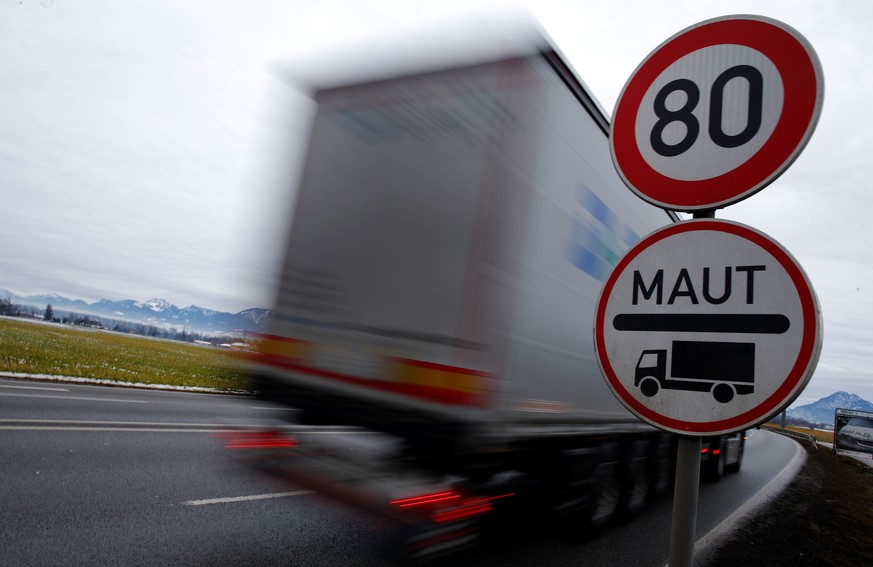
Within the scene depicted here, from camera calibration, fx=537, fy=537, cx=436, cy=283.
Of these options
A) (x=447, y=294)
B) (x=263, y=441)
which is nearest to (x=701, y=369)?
(x=447, y=294)

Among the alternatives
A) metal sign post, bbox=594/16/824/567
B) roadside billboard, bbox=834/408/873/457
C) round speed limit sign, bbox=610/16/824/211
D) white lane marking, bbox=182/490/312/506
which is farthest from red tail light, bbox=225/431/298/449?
roadside billboard, bbox=834/408/873/457

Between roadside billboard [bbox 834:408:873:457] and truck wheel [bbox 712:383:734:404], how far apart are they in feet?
89.3

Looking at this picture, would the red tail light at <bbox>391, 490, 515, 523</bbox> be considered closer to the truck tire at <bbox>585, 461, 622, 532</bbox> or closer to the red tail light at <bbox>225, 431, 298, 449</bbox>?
the red tail light at <bbox>225, 431, 298, 449</bbox>

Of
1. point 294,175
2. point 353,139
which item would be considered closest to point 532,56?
point 353,139

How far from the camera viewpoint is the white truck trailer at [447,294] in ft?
10.9

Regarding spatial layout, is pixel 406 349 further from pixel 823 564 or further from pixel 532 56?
pixel 823 564

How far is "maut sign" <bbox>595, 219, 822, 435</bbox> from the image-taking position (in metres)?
1.46

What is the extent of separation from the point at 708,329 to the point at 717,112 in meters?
0.73

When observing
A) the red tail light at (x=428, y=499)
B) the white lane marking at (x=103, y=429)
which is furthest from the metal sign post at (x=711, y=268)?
the white lane marking at (x=103, y=429)

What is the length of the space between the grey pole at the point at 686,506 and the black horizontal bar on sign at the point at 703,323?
1.08 feet

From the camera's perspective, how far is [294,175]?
459cm

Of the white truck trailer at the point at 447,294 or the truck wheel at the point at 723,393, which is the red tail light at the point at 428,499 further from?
the truck wheel at the point at 723,393

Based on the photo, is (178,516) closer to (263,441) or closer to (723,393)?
(263,441)

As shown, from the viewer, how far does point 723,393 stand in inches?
60.1
